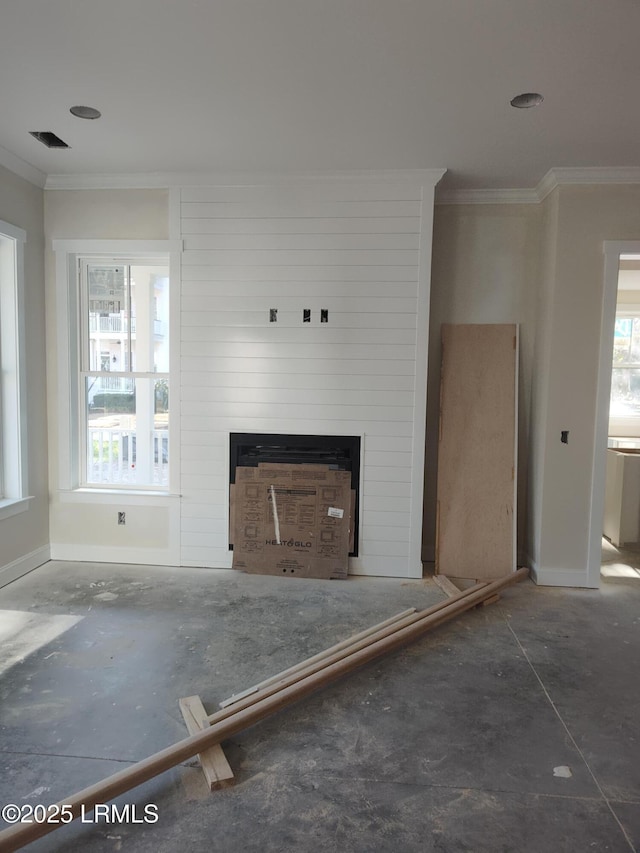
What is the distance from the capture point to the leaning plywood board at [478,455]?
384cm

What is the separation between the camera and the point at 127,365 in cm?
403

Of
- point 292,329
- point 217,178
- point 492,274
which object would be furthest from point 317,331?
point 492,274

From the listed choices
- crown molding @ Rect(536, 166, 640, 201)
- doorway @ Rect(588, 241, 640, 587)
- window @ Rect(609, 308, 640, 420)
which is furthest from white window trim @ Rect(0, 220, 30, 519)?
window @ Rect(609, 308, 640, 420)

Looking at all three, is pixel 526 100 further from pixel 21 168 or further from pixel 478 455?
pixel 21 168

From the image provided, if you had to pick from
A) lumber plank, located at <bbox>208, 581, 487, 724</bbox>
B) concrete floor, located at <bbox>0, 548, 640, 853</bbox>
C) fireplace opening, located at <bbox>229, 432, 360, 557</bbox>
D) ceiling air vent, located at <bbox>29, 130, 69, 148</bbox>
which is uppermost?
ceiling air vent, located at <bbox>29, 130, 69, 148</bbox>

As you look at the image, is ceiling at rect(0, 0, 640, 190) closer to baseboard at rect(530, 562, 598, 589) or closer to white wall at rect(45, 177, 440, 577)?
white wall at rect(45, 177, 440, 577)

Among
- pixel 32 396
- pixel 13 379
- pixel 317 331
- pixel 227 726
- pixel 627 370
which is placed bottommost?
pixel 227 726

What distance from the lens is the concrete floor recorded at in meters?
1.67

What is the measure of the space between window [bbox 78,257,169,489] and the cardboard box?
74 cm

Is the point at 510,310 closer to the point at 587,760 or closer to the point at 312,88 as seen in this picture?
the point at 312,88

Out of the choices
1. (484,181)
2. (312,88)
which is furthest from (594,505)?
(312,88)

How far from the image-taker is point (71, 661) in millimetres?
2596

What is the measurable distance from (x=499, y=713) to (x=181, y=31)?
318 centimetres

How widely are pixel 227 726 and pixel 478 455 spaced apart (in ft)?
8.63
